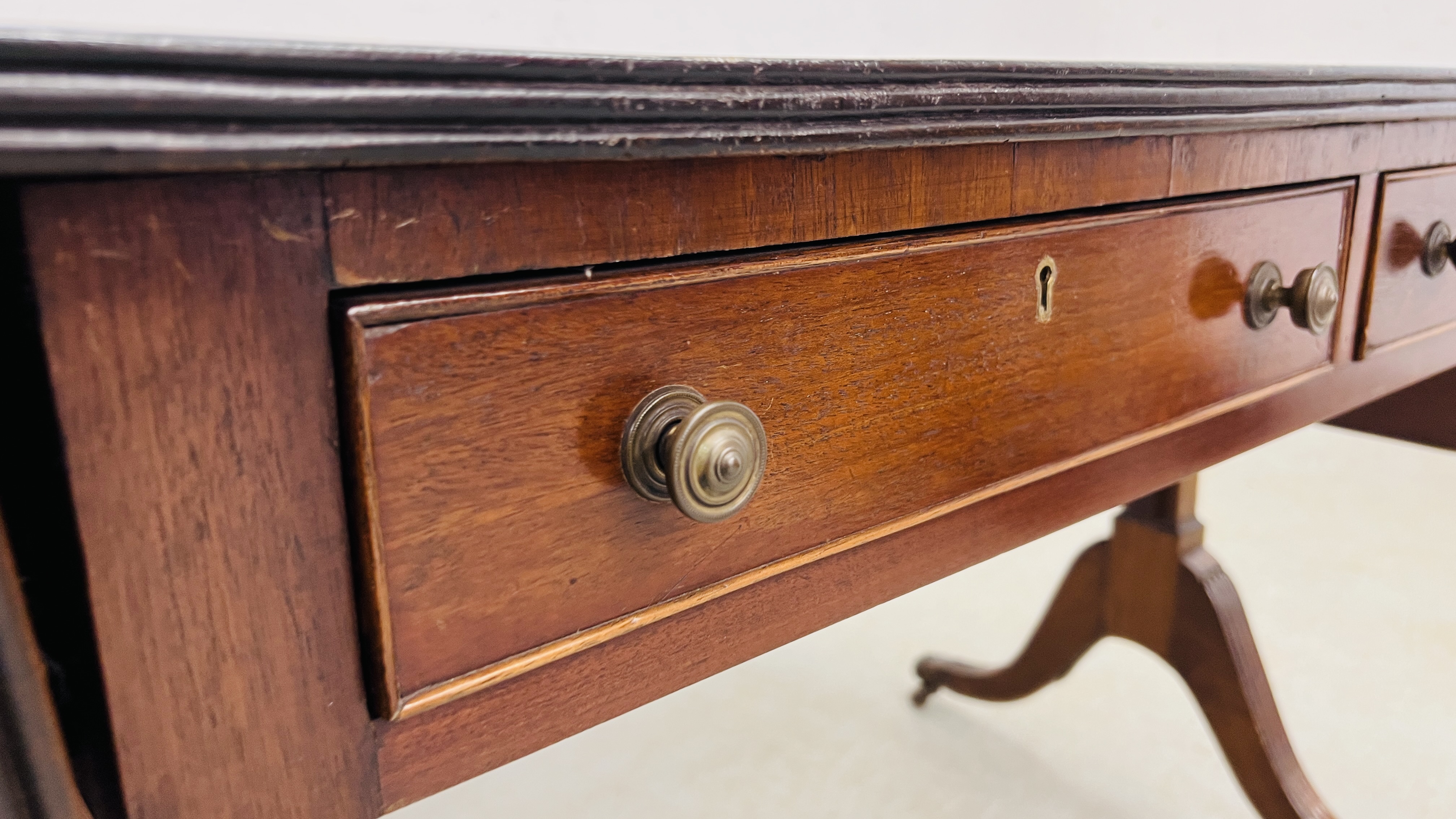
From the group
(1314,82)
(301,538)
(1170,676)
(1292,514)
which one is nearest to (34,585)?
(301,538)

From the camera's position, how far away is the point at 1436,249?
638 mm

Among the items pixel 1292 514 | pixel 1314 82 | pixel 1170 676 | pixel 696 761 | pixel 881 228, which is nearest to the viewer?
pixel 881 228

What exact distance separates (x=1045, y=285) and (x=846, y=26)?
0.85m

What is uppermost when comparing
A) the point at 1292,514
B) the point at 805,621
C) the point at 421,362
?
the point at 421,362

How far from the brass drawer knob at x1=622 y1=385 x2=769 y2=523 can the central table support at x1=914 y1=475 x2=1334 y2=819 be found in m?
0.61

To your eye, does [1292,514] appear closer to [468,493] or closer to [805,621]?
[805,621]

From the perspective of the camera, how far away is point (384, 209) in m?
0.24

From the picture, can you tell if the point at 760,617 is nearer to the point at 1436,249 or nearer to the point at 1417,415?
the point at 1436,249

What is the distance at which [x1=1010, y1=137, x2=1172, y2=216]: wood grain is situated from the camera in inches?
15.6

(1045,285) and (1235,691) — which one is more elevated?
(1045,285)

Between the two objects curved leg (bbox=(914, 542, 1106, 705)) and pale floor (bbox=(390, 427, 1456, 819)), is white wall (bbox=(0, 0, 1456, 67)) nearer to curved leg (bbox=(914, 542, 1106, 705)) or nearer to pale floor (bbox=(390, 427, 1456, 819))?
curved leg (bbox=(914, 542, 1106, 705))

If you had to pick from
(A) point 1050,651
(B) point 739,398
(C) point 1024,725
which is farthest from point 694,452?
(C) point 1024,725

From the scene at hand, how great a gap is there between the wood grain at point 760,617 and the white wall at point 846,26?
0.63 ft

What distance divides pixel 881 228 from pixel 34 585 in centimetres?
28
